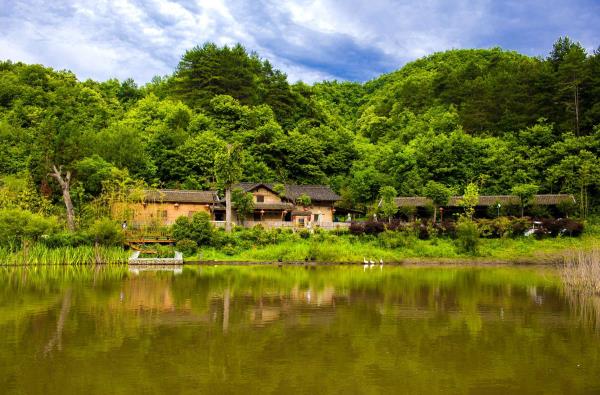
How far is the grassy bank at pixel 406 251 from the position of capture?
1296 inches

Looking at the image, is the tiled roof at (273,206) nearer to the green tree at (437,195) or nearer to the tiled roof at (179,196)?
the tiled roof at (179,196)

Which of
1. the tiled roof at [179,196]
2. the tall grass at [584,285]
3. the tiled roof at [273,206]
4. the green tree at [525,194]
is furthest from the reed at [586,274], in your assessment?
the tiled roof at [179,196]

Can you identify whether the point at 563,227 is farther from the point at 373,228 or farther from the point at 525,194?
the point at 373,228

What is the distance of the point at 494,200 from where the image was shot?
138 feet

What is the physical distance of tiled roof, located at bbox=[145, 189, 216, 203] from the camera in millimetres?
39250

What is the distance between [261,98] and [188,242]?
34628 millimetres

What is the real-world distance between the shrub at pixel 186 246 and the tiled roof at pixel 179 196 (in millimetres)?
7691

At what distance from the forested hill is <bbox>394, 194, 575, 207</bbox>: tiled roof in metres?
2.75

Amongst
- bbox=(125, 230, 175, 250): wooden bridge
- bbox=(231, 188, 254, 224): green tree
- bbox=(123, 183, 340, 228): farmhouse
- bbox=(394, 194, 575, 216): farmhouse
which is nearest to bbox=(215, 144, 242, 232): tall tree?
bbox=(123, 183, 340, 228): farmhouse

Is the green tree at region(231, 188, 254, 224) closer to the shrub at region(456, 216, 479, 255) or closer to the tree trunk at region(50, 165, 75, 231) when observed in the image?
the tree trunk at region(50, 165, 75, 231)

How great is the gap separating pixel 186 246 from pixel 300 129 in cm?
2851

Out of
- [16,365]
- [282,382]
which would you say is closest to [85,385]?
[16,365]

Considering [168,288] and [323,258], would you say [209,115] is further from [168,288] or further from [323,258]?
[168,288]

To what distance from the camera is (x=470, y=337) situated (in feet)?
40.3
